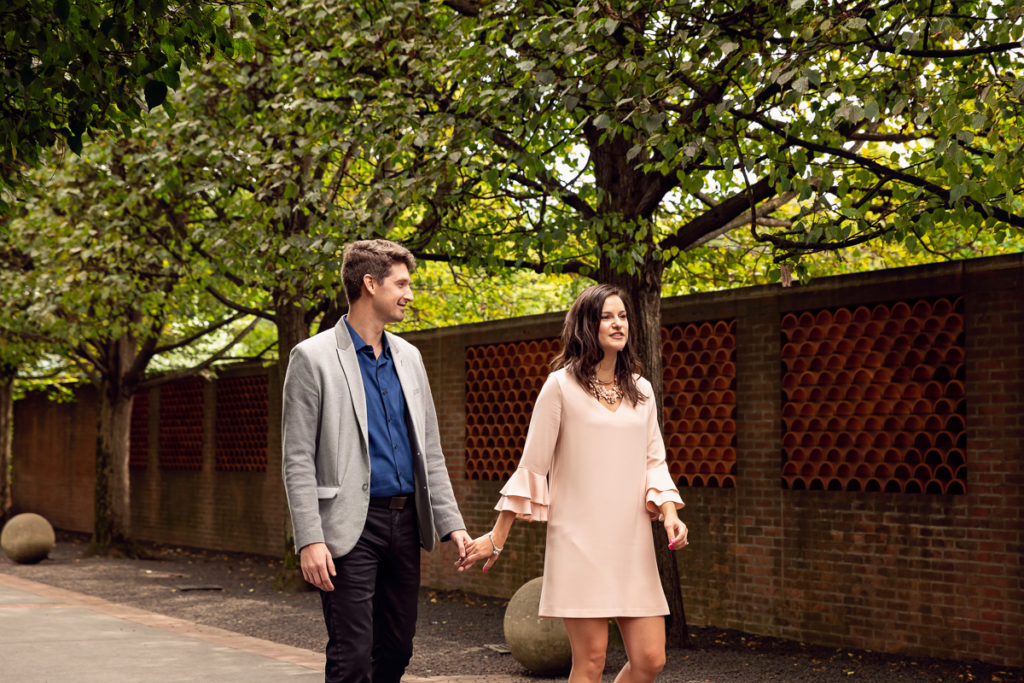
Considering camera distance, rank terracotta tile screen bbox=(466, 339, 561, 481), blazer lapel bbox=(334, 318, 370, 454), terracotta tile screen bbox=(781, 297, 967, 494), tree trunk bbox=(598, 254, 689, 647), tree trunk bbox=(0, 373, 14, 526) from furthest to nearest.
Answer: tree trunk bbox=(0, 373, 14, 526), terracotta tile screen bbox=(466, 339, 561, 481), tree trunk bbox=(598, 254, 689, 647), terracotta tile screen bbox=(781, 297, 967, 494), blazer lapel bbox=(334, 318, 370, 454)

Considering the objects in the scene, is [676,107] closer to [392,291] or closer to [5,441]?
[392,291]

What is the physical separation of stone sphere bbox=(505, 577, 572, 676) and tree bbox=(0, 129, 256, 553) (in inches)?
227

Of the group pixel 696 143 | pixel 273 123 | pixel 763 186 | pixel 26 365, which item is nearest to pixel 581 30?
pixel 696 143

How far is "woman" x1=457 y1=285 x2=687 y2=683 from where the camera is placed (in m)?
4.62

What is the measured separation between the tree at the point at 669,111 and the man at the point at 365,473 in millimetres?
2645

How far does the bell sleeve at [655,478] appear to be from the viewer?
15.6 ft

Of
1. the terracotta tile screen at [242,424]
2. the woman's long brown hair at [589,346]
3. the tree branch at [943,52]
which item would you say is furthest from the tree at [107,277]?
the woman's long brown hair at [589,346]

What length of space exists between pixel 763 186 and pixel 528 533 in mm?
4816

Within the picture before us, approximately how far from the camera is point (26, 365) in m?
23.5

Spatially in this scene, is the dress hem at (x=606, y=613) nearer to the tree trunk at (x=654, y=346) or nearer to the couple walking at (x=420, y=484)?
the couple walking at (x=420, y=484)

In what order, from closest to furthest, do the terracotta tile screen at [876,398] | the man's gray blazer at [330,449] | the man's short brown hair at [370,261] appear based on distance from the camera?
1. the man's gray blazer at [330,449]
2. the man's short brown hair at [370,261]
3. the terracotta tile screen at [876,398]

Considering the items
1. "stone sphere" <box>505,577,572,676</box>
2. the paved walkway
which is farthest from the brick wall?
the paved walkway

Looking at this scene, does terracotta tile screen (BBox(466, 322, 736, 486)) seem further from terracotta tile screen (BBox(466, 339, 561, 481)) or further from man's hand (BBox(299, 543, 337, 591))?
man's hand (BBox(299, 543, 337, 591))

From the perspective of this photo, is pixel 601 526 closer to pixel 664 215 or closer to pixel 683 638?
pixel 683 638
